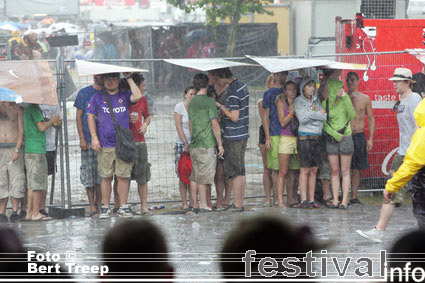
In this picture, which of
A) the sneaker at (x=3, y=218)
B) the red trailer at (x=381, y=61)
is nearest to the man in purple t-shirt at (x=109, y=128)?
the sneaker at (x=3, y=218)

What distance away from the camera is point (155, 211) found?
988 centimetres

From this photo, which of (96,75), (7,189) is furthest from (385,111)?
(7,189)

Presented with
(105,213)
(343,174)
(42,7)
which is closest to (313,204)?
(343,174)

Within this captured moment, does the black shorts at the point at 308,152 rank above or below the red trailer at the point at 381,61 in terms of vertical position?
below

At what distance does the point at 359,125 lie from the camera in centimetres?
1005

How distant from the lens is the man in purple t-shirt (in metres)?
9.09

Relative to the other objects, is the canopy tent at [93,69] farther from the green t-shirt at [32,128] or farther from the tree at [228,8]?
the tree at [228,8]

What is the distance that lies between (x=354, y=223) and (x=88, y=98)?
3689 millimetres

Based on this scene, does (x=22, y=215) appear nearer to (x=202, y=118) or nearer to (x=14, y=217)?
(x=14, y=217)

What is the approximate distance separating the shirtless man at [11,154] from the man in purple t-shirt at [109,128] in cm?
92

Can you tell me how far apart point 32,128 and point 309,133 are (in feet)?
11.8

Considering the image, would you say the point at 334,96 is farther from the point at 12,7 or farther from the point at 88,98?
the point at 12,7

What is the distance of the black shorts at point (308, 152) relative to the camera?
31.5 feet

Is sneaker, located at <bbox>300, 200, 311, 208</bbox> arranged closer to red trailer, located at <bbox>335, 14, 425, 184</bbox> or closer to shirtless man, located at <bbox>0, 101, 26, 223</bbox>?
red trailer, located at <bbox>335, 14, 425, 184</bbox>
